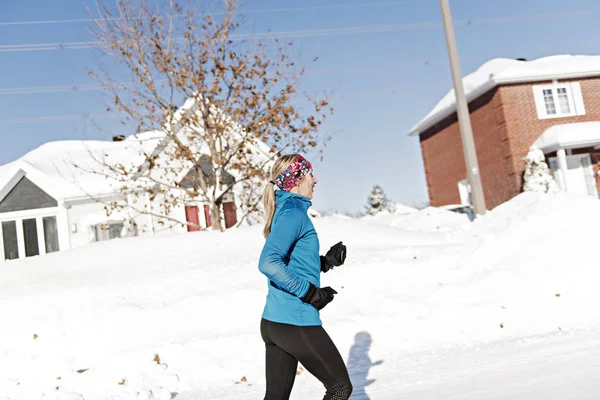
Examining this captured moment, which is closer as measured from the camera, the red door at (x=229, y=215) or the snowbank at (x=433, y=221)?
the snowbank at (x=433, y=221)

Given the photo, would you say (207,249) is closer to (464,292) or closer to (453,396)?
(464,292)

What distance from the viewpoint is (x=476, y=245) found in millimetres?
10172

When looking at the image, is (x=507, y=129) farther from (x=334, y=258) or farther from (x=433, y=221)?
(x=334, y=258)

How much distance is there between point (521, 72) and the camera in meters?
24.0

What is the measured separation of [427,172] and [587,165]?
9418mm

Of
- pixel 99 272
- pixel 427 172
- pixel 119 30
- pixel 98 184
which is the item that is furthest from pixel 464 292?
pixel 427 172

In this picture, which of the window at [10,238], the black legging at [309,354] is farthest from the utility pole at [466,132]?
the window at [10,238]

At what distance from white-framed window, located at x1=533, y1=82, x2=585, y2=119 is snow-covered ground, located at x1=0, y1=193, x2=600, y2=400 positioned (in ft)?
48.6

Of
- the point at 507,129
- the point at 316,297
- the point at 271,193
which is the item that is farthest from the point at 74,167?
the point at 316,297

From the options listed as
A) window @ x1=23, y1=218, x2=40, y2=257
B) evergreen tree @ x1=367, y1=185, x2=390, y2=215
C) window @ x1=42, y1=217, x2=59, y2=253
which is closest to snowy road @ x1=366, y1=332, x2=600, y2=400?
window @ x1=42, y1=217, x2=59, y2=253

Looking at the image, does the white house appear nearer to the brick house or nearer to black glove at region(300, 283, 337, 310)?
the brick house

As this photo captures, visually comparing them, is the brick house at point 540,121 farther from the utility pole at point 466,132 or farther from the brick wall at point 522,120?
the utility pole at point 466,132

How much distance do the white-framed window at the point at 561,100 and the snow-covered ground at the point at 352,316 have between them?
14.8 m

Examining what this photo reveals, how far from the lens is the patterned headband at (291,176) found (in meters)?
3.20
